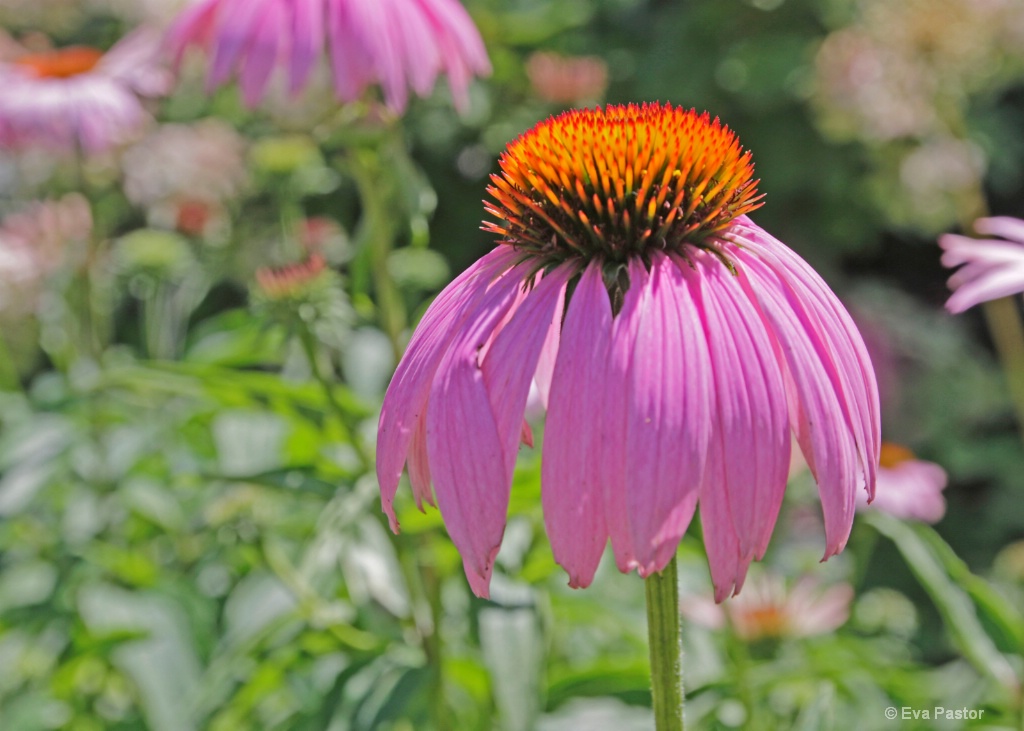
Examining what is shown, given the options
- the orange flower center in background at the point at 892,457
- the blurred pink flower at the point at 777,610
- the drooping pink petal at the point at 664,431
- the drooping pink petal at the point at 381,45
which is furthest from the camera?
the orange flower center in background at the point at 892,457

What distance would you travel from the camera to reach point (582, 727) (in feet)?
3.00

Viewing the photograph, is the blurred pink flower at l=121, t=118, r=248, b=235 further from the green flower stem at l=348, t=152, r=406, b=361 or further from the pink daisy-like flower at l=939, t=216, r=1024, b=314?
the pink daisy-like flower at l=939, t=216, r=1024, b=314

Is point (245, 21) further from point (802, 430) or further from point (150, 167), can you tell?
point (150, 167)

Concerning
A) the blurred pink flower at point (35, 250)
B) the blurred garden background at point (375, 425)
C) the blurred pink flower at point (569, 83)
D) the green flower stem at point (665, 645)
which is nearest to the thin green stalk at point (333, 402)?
the blurred garden background at point (375, 425)

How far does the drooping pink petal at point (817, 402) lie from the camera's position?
16.7 inches

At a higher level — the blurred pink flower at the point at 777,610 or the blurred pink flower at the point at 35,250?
the blurred pink flower at the point at 35,250

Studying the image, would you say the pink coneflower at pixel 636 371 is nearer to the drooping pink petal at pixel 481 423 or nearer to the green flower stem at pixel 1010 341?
the drooping pink petal at pixel 481 423

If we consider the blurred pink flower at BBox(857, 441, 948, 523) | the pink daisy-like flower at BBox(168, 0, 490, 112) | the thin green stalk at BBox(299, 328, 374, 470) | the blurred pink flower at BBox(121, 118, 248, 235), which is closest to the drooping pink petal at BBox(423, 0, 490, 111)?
the pink daisy-like flower at BBox(168, 0, 490, 112)

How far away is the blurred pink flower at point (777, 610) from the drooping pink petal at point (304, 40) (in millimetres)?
700

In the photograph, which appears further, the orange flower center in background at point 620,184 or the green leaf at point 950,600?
the green leaf at point 950,600

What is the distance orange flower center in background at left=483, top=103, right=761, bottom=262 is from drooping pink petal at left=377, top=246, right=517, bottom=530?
0.03 meters

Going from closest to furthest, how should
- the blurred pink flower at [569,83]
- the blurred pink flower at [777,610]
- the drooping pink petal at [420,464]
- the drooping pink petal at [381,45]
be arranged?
the drooping pink petal at [420,464]
the drooping pink petal at [381,45]
the blurred pink flower at [777,610]
the blurred pink flower at [569,83]

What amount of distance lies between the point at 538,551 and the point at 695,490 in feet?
2.07

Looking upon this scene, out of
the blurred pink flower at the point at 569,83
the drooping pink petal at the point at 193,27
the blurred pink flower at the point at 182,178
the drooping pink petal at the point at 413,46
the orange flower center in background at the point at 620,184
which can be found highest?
the blurred pink flower at the point at 569,83
